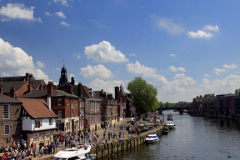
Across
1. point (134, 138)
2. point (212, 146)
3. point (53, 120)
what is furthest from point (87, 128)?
point (212, 146)

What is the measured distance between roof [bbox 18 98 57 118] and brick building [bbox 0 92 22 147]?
5.34 feet

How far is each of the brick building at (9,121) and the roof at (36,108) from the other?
1.63m

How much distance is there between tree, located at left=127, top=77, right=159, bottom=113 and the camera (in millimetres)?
108438

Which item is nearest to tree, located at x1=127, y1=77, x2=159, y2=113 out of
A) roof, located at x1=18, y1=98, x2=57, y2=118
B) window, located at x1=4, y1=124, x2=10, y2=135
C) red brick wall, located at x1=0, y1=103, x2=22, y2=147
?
roof, located at x1=18, y1=98, x2=57, y2=118

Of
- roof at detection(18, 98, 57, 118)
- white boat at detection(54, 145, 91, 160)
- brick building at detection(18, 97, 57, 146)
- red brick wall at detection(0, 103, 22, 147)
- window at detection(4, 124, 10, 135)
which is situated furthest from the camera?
roof at detection(18, 98, 57, 118)

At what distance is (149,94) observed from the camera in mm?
109000

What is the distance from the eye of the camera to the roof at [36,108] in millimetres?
36016

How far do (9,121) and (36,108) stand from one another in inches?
221

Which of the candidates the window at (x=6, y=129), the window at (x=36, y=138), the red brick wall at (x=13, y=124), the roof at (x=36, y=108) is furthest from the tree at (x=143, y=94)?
the window at (x=6, y=129)

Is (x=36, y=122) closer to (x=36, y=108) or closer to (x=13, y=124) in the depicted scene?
(x=13, y=124)

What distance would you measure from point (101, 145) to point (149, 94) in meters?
71.9

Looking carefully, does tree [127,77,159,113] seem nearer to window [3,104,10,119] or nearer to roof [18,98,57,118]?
roof [18,98,57,118]

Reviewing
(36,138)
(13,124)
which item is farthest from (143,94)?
(13,124)

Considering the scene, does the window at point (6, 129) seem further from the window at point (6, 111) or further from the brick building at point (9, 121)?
the window at point (6, 111)
